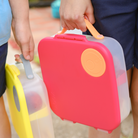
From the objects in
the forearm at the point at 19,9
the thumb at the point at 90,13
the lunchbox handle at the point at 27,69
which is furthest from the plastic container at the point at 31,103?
the thumb at the point at 90,13

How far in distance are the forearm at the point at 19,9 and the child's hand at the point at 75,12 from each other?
5.9 inches

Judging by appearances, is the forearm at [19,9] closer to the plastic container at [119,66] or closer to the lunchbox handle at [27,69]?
the lunchbox handle at [27,69]

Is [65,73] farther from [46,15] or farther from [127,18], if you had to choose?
[46,15]

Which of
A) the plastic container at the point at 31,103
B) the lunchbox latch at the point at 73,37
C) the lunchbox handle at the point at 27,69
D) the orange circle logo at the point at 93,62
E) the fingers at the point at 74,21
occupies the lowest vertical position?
the plastic container at the point at 31,103

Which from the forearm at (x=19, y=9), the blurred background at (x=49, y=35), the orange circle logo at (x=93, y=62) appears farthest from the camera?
the blurred background at (x=49, y=35)

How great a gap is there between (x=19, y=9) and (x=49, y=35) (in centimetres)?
199

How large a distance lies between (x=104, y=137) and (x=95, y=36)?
422mm

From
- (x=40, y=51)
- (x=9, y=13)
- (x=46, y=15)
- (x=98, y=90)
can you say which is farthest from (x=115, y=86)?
(x=46, y=15)

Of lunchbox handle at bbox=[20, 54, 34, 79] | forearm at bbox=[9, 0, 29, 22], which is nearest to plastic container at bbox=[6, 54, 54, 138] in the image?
lunchbox handle at bbox=[20, 54, 34, 79]

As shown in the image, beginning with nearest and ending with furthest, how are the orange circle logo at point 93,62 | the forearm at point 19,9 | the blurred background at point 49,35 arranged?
the orange circle logo at point 93,62
the forearm at point 19,9
the blurred background at point 49,35

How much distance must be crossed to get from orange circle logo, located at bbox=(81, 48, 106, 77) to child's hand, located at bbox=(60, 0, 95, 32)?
91 mm

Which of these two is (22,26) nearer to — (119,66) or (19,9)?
(19,9)

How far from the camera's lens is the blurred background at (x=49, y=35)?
3.82 ft

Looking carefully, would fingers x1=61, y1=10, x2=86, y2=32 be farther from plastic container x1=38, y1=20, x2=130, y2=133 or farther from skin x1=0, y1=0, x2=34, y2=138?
skin x1=0, y1=0, x2=34, y2=138
